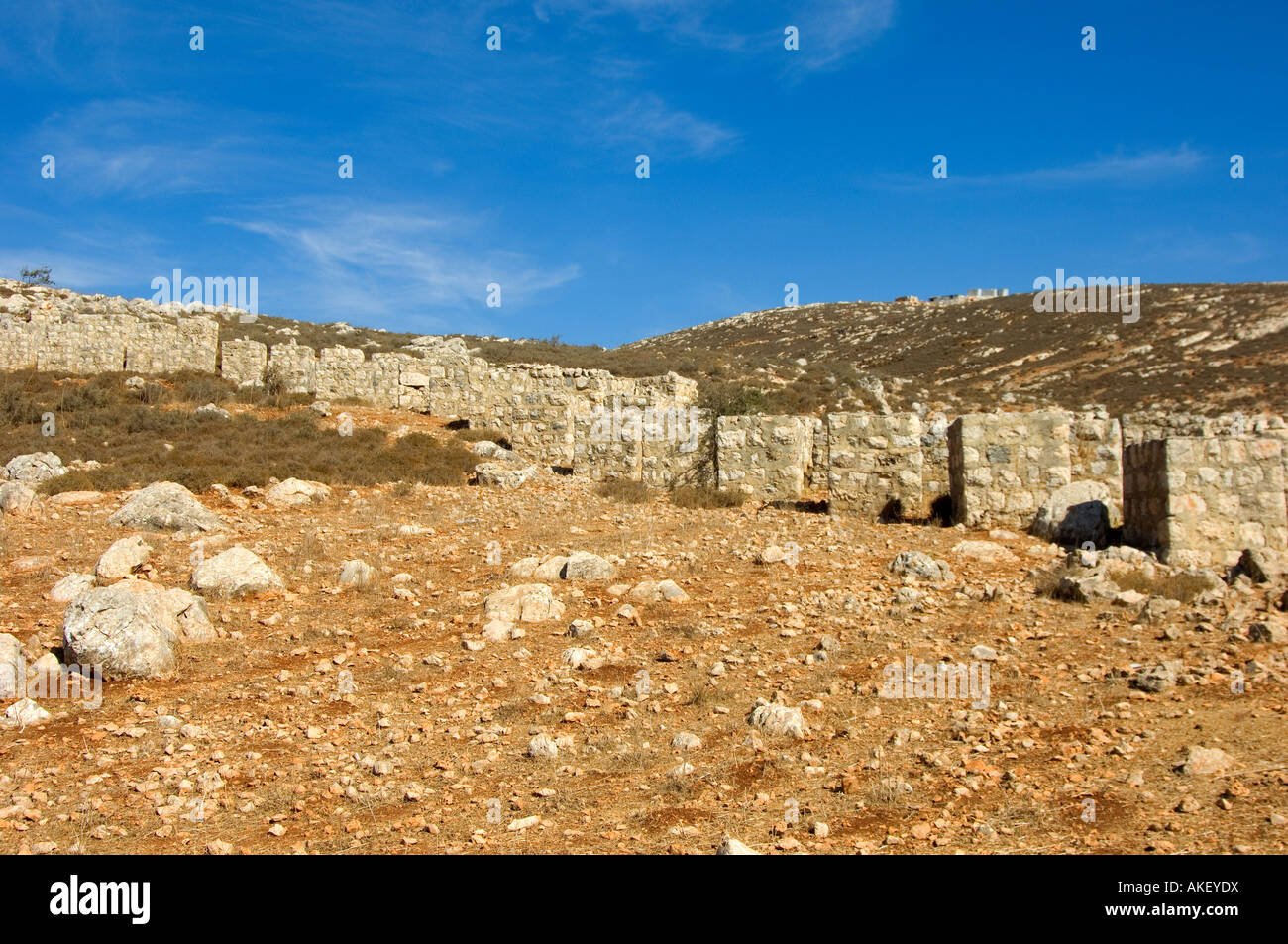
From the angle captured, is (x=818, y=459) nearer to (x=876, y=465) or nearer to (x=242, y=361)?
(x=876, y=465)

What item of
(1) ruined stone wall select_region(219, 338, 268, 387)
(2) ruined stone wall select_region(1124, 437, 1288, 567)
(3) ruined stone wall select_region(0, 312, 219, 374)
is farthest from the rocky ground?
(3) ruined stone wall select_region(0, 312, 219, 374)

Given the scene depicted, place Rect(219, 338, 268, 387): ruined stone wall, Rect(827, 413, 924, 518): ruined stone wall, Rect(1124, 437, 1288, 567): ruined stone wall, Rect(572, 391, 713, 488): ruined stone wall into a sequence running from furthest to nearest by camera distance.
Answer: Rect(219, 338, 268, 387): ruined stone wall → Rect(572, 391, 713, 488): ruined stone wall → Rect(827, 413, 924, 518): ruined stone wall → Rect(1124, 437, 1288, 567): ruined stone wall

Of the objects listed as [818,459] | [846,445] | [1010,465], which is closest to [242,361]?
[818,459]

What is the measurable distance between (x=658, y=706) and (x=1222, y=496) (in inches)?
239

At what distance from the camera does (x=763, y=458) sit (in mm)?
12438

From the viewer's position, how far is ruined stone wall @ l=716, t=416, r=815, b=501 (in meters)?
12.4

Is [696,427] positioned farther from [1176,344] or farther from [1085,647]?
[1176,344]

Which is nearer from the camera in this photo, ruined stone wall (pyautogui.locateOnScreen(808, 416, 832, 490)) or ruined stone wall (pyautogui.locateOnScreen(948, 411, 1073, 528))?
ruined stone wall (pyautogui.locateOnScreen(948, 411, 1073, 528))

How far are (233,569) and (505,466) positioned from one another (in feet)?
22.9

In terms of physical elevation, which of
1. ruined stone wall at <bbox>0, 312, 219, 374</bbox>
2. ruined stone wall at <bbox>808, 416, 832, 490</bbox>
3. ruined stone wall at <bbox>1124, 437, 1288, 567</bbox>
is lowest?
ruined stone wall at <bbox>1124, 437, 1288, 567</bbox>

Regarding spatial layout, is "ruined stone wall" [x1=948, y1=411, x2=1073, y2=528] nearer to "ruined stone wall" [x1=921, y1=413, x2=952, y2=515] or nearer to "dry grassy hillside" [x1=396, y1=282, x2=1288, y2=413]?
"ruined stone wall" [x1=921, y1=413, x2=952, y2=515]

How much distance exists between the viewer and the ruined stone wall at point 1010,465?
1001 centimetres

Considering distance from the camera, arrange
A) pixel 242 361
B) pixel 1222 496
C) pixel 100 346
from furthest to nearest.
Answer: pixel 242 361 → pixel 100 346 → pixel 1222 496

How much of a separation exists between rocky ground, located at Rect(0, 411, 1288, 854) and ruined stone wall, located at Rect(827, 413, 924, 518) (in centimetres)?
161
